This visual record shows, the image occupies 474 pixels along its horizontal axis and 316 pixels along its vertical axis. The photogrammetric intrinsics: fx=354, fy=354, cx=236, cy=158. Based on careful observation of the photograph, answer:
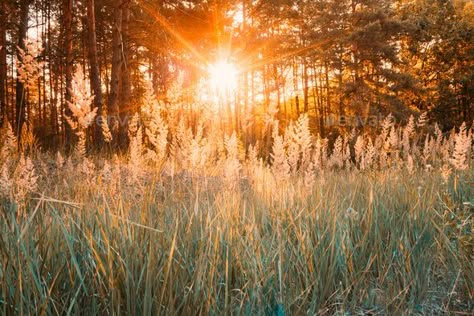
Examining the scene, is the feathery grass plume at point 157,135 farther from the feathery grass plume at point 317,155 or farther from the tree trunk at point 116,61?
the tree trunk at point 116,61

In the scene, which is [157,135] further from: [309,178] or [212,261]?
[212,261]

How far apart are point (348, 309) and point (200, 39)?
1217 centimetres

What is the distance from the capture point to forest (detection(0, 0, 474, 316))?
129 centimetres

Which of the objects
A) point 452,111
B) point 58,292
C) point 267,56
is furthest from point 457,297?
point 452,111

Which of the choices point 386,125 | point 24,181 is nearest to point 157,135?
point 24,181

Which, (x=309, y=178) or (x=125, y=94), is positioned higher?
(x=125, y=94)

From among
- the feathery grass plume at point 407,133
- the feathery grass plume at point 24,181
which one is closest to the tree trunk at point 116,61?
the feathery grass plume at point 407,133

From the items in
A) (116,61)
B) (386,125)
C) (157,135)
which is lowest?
(157,135)

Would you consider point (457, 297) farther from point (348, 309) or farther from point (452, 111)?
point (452, 111)

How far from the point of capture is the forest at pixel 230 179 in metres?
1.29

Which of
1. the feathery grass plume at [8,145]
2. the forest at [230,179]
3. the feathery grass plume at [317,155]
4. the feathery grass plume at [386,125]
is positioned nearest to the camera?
the forest at [230,179]

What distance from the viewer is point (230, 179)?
2297 millimetres

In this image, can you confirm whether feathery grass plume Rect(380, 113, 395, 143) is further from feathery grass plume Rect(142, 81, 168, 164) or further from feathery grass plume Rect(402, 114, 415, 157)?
feathery grass plume Rect(142, 81, 168, 164)

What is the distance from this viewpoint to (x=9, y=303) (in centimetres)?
105
